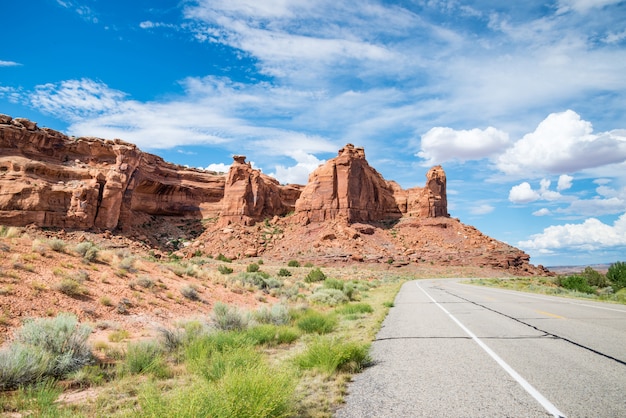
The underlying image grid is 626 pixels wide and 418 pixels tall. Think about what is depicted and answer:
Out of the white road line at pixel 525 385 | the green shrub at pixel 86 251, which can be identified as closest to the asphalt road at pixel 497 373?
the white road line at pixel 525 385

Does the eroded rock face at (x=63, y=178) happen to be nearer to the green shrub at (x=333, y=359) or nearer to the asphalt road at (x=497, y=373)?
the asphalt road at (x=497, y=373)

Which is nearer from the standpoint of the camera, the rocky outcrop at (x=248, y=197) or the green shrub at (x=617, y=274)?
the green shrub at (x=617, y=274)

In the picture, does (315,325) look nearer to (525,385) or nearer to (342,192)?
(525,385)

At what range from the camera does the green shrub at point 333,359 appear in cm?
604

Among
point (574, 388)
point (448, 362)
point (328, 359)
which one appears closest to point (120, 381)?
point (328, 359)

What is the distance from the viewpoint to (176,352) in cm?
788

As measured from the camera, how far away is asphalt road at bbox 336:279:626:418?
13.4 feet

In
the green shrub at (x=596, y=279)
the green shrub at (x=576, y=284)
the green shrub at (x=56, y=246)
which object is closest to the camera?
the green shrub at (x=56, y=246)

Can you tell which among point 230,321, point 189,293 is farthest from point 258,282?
point 230,321

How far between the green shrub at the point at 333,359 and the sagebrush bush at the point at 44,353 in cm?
400

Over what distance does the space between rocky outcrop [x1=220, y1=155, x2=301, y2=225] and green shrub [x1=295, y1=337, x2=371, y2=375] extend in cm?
7643

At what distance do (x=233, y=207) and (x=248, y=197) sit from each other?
435 cm

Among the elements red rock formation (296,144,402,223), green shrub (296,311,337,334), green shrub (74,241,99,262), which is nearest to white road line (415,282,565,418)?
green shrub (296,311,337,334)

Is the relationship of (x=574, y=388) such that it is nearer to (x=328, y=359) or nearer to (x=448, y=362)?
(x=448, y=362)
